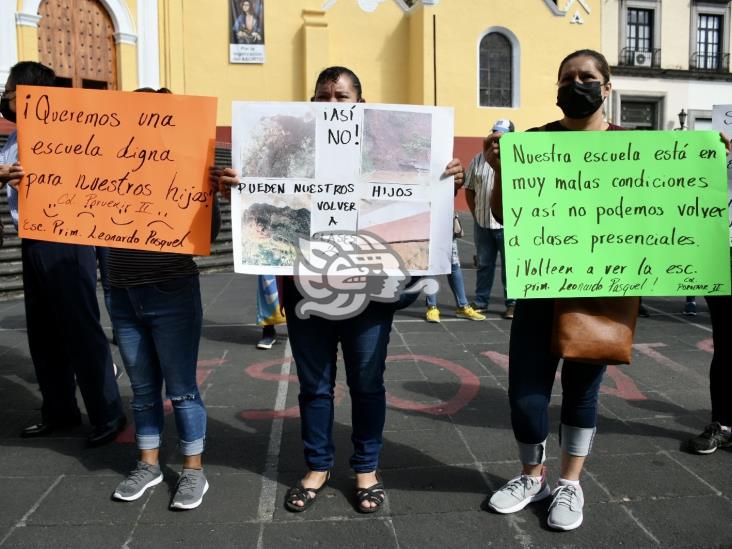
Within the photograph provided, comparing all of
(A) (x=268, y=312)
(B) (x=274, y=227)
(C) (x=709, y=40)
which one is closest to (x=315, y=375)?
(B) (x=274, y=227)

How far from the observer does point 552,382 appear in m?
2.68

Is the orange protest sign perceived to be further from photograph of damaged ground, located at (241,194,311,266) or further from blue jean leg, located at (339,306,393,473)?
blue jean leg, located at (339,306,393,473)

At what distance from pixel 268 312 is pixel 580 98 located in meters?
3.52

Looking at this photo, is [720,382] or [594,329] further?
[720,382]

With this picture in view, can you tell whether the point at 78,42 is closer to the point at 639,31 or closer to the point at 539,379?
the point at 539,379

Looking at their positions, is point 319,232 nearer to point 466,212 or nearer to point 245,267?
point 245,267

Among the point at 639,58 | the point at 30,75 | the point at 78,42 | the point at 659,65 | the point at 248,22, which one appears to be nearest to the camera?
the point at 30,75

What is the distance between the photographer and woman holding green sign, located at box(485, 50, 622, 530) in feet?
8.30

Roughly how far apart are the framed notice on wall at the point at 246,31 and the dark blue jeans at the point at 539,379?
57.7 feet

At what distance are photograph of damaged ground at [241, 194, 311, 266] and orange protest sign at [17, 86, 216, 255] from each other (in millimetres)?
176

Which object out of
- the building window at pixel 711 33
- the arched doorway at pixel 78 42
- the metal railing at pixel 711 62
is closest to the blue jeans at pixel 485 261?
the arched doorway at pixel 78 42

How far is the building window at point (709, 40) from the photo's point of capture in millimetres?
28094

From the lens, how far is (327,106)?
260cm

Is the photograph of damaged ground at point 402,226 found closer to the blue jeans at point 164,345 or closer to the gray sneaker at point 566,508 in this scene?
the blue jeans at point 164,345
